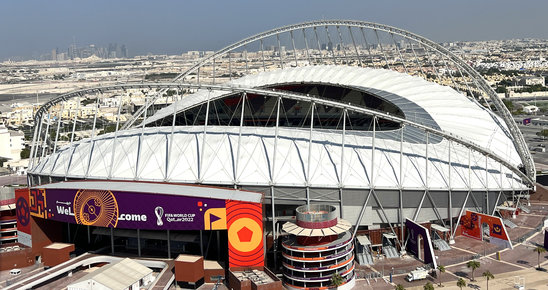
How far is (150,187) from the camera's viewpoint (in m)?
53.4

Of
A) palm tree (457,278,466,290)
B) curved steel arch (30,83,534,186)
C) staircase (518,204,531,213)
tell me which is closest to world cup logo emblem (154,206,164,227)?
curved steel arch (30,83,534,186)

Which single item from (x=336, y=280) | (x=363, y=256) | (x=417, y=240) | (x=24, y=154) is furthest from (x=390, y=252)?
(x=24, y=154)

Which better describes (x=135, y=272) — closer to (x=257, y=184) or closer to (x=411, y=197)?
(x=257, y=184)

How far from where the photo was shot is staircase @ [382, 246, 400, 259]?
5609 cm

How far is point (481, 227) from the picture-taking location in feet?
191

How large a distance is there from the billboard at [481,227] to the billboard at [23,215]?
4718cm

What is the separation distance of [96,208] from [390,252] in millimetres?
29926

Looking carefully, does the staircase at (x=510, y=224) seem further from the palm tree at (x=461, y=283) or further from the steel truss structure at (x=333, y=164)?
the palm tree at (x=461, y=283)

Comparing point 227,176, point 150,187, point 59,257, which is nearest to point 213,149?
point 227,176

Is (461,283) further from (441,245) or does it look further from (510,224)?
(510,224)

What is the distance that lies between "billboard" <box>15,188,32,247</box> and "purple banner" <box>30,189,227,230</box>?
9.72ft

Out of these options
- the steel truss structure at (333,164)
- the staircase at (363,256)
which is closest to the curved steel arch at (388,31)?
the steel truss structure at (333,164)

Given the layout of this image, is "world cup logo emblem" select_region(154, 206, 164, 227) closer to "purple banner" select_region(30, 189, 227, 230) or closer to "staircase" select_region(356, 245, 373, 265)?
"purple banner" select_region(30, 189, 227, 230)

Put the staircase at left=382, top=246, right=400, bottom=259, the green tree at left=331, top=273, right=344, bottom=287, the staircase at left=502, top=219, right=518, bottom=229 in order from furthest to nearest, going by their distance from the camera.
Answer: the staircase at left=502, top=219, right=518, bottom=229 < the staircase at left=382, top=246, right=400, bottom=259 < the green tree at left=331, top=273, right=344, bottom=287
